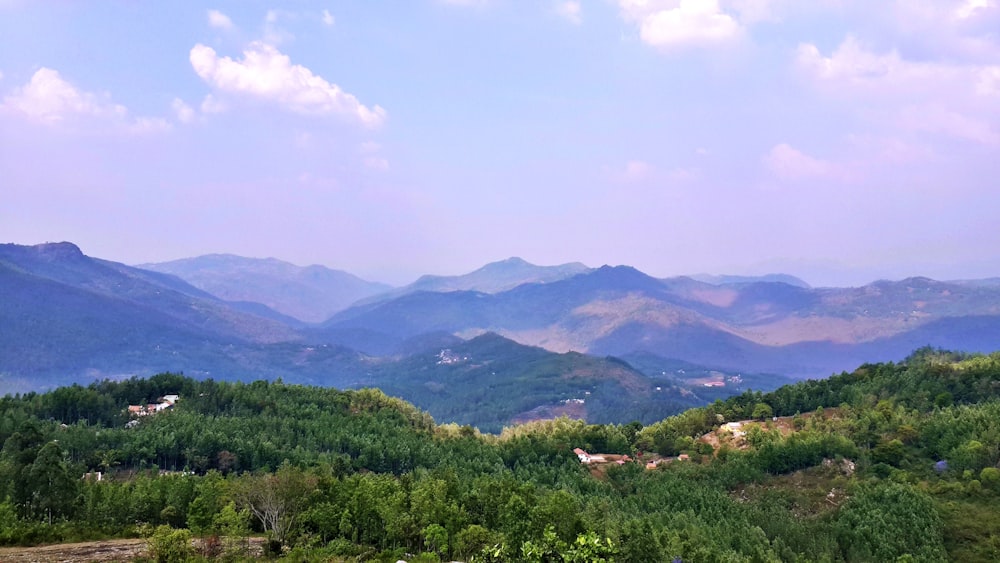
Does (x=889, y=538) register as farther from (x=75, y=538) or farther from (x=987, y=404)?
(x=75, y=538)

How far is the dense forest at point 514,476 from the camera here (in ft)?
135

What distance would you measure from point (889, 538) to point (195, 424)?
85.8 meters

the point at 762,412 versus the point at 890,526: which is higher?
the point at 762,412

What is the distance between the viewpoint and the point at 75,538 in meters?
41.3

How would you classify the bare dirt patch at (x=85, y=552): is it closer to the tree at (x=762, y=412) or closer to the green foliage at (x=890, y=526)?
the green foliage at (x=890, y=526)

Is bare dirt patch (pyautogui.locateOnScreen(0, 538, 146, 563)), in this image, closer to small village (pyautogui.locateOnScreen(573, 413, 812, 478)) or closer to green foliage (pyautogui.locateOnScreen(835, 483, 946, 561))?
green foliage (pyautogui.locateOnScreen(835, 483, 946, 561))

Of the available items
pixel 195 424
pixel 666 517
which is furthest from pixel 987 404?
pixel 195 424

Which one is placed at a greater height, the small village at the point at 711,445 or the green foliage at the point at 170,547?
the green foliage at the point at 170,547

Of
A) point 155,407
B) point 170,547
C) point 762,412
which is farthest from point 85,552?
point 762,412

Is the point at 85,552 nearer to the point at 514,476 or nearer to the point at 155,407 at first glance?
the point at 514,476

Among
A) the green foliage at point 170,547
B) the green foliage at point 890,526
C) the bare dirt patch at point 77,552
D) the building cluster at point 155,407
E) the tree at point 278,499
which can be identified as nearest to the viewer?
the green foliage at point 170,547

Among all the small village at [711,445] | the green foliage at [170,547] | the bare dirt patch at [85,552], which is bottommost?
the small village at [711,445]

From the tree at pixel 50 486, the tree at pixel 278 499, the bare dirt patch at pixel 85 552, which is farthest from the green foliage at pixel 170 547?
the tree at pixel 50 486

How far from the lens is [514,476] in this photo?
76000 mm
